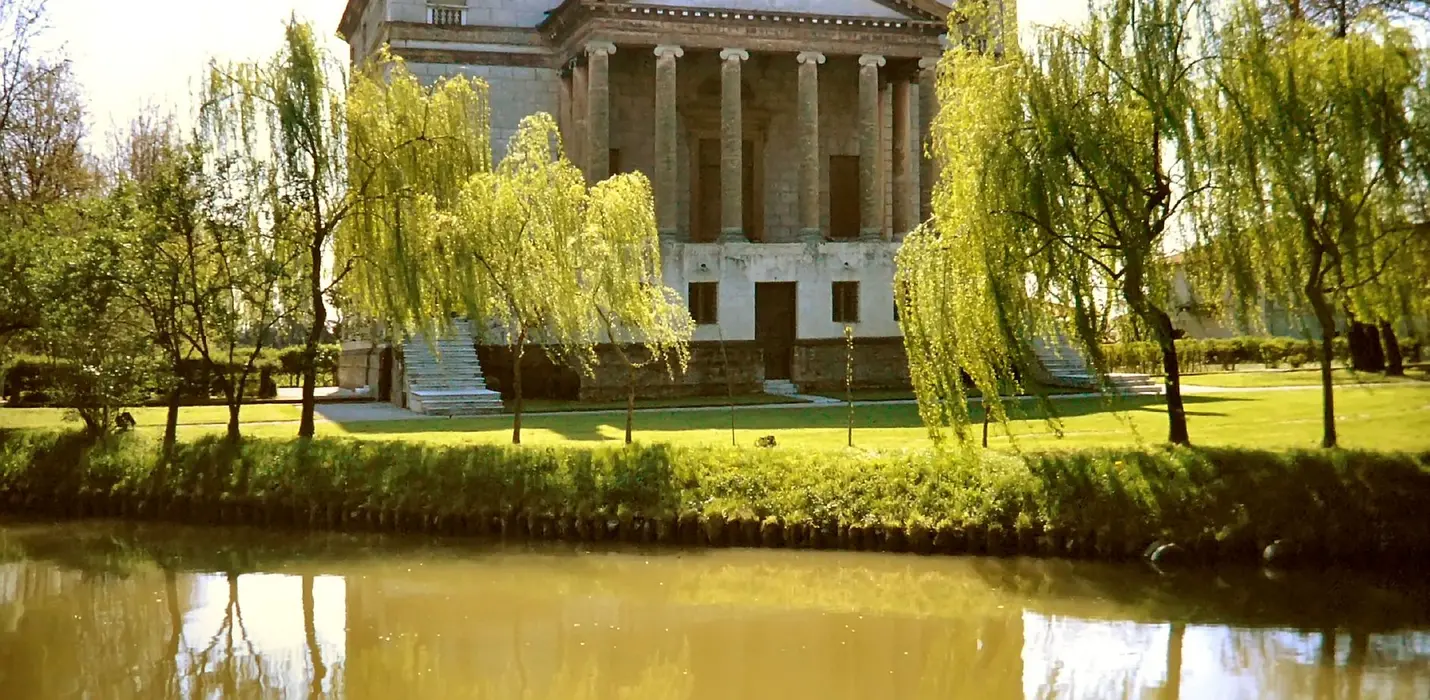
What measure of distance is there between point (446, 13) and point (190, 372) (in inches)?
834

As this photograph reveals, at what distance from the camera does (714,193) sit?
1740 inches

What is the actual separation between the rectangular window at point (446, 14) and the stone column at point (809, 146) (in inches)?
444

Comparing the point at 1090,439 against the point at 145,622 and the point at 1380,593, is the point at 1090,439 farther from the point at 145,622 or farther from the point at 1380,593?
the point at 145,622

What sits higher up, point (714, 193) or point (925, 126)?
point (925, 126)

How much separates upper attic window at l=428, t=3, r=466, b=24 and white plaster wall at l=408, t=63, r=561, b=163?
166 cm

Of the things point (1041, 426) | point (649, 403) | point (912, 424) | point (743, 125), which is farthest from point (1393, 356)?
point (743, 125)

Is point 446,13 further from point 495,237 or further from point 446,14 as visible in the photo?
point 495,237

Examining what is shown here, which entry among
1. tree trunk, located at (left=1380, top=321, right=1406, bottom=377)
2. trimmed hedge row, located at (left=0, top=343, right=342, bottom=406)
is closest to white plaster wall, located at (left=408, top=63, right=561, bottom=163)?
trimmed hedge row, located at (left=0, top=343, right=342, bottom=406)

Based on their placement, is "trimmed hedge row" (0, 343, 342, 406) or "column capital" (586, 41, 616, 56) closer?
"trimmed hedge row" (0, 343, 342, 406)

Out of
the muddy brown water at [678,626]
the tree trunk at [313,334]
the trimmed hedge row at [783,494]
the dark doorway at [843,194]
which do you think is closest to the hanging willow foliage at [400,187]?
the tree trunk at [313,334]

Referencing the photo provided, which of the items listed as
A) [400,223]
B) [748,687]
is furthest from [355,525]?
[748,687]

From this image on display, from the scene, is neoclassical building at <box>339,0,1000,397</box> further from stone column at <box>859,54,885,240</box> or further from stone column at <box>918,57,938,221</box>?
stone column at <box>918,57,938,221</box>

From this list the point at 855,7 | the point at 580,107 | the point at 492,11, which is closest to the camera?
the point at 580,107

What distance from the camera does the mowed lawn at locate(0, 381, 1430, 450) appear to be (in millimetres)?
21344
